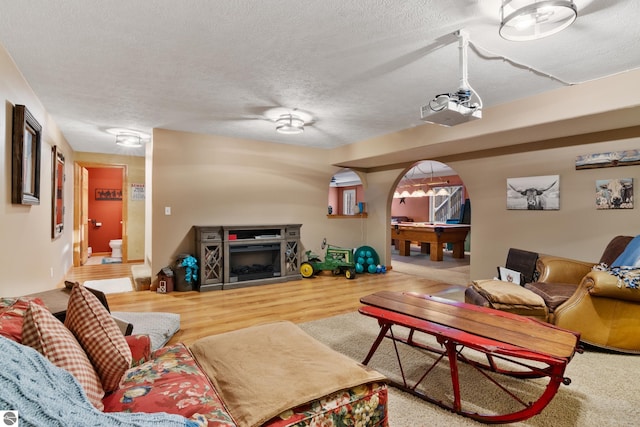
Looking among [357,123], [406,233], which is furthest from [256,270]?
[406,233]

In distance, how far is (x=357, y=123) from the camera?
440 centimetres

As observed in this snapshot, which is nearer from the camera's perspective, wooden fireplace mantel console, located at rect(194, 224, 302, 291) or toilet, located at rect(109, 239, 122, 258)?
wooden fireplace mantel console, located at rect(194, 224, 302, 291)

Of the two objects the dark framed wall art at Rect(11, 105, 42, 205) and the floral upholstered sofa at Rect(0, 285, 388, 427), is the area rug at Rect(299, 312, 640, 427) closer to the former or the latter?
the floral upholstered sofa at Rect(0, 285, 388, 427)

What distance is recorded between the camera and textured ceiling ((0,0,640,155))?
1938 millimetres

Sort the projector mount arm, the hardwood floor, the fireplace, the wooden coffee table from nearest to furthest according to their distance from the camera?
the wooden coffee table < the projector mount arm < the hardwood floor < the fireplace

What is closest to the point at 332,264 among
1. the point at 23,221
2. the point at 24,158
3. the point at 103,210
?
the point at 23,221

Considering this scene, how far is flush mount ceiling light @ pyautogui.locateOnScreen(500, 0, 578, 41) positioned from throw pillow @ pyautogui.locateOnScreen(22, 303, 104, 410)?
102 inches

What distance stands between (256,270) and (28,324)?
435 cm

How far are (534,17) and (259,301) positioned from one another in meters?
3.91

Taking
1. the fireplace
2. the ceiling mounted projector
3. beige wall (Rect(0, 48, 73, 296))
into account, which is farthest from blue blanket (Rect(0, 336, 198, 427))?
the fireplace

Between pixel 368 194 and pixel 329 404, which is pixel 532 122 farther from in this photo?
pixel 368 194

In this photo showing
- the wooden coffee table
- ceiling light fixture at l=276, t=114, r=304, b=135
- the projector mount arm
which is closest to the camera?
the wooden coffee table

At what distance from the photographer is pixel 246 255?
545 cm

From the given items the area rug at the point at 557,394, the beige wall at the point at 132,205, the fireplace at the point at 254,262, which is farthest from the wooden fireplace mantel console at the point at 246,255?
the beige wall at the point at 132,205
